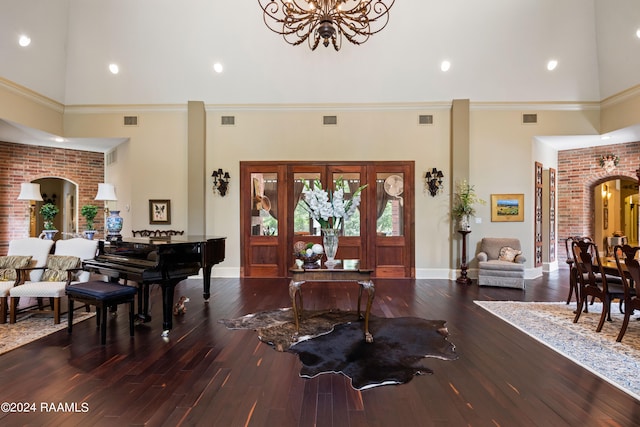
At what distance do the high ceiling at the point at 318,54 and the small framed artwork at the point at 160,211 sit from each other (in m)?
2.22

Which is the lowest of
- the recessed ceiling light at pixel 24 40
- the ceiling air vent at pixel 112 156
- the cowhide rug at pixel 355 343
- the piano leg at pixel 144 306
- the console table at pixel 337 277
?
the cowhide rug at pixel 355 343

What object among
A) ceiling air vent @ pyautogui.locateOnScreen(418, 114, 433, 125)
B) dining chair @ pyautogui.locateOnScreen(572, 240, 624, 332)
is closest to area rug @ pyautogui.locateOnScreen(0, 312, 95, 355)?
dining chair @ pyautogui.locateOnScreen(572, 240, 624, 332)

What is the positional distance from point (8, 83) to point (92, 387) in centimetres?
613

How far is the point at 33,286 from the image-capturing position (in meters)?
3.86

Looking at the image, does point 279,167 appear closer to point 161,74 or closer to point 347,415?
point 161,74

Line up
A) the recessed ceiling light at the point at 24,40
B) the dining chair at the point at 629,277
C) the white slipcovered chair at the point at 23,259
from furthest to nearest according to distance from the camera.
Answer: the recessed ceiling light at the point at 24,40 → the white slipcovered chair at the point at 23,259 → the dining chair at the point at 629,277

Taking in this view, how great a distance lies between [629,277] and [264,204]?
19.5 feet

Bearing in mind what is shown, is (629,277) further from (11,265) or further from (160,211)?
(160,211)

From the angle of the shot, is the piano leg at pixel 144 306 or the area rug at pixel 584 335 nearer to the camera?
the area rug at pixel 584 335

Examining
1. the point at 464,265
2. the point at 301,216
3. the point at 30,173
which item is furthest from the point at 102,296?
the point at 30,173

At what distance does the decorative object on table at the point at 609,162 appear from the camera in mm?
7457

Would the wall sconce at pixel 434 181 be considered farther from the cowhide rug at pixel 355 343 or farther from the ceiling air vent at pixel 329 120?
the cowhide rug at pixel 355 343

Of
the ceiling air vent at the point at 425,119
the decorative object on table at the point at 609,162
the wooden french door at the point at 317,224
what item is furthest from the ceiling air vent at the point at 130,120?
the decorative object on table at the point at 609,162

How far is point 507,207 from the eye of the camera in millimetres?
6992
